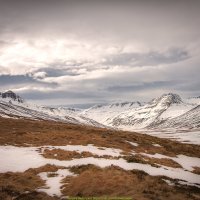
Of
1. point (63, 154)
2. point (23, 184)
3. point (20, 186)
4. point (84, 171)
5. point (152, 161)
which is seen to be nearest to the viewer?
point (20, 186)

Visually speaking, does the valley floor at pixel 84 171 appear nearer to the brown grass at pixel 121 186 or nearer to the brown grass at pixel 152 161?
the brown grass at pixel 121 186

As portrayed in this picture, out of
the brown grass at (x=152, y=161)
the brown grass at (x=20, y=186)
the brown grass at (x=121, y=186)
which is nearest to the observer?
the brown grass at (x=121, y=186)

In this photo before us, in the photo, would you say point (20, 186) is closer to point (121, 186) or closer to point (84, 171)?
point (84, 171)

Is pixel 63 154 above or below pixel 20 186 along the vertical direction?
above

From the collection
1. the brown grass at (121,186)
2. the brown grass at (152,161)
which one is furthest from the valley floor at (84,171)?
the brown grass at (152,161)

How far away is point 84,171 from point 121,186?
304 inches

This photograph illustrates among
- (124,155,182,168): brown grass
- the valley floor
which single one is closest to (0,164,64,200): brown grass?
the valley floor

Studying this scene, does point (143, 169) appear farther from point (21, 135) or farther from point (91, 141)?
point (21, 135)

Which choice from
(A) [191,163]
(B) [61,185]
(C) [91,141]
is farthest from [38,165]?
(A) [191,163]

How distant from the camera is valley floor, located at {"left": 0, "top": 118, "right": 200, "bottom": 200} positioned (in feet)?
102

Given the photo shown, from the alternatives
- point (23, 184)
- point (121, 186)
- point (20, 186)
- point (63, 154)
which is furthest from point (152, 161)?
point (20, 186)

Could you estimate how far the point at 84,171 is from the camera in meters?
38.8

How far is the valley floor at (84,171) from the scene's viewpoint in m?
31.1

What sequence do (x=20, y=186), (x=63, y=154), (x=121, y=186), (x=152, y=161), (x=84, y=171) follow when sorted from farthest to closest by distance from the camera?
(x=152, y=161) < (x=63, y=154) < (x=84, y=171) < (x=20, y=186) < (x=121, y=186)
